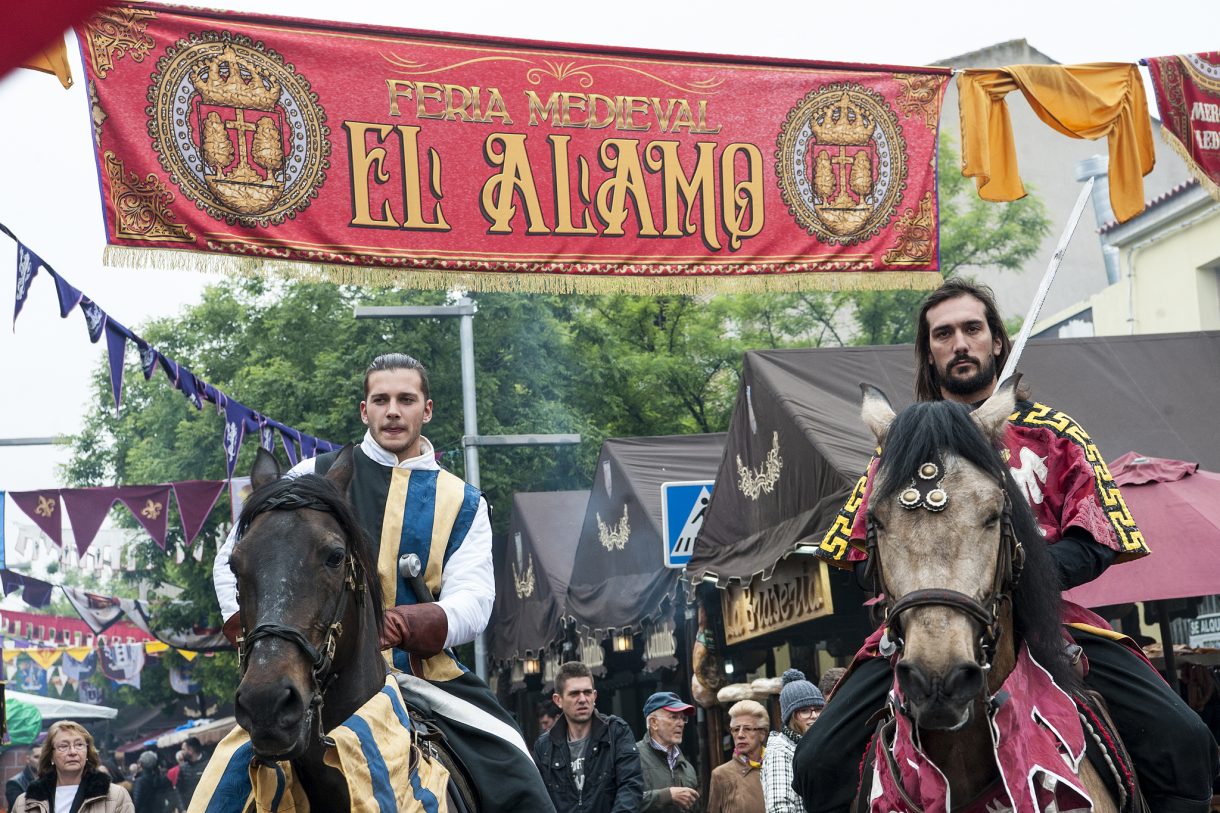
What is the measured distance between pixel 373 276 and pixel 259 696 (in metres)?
5.95

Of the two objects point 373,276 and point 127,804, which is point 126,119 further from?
point 127,804

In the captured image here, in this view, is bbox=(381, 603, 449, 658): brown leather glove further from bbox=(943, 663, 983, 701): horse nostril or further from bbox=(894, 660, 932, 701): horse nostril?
bbox=(943, 663, 983, 701): horse nostril

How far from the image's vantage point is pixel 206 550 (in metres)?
39.6

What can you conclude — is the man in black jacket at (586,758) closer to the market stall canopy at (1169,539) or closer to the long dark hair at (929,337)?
the market stall canopy at (1169,539)

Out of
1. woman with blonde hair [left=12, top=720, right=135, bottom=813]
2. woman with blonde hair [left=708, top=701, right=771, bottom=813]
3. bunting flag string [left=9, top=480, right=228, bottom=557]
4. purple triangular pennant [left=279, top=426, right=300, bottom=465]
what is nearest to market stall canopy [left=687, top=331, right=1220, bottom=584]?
woman with blonde hair [left=708, top=701, right=771, bottom=813]

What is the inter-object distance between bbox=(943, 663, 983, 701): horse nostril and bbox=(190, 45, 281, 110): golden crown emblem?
22.7 feet

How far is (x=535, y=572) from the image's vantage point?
2262 centimetres

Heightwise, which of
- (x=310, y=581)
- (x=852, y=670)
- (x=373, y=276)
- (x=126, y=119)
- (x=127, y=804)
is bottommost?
(x=127, y=804)

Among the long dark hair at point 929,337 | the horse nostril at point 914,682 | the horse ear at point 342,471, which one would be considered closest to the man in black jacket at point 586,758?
the long dark hair at point 929,337

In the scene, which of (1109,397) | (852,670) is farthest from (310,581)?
(1109,397)

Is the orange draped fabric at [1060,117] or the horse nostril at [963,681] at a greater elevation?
the orange draped fabric at [1060,117]

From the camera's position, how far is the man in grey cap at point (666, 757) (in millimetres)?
10844

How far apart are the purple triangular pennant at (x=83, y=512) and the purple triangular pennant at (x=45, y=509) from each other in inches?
9.9

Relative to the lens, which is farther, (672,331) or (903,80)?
(672,331)
